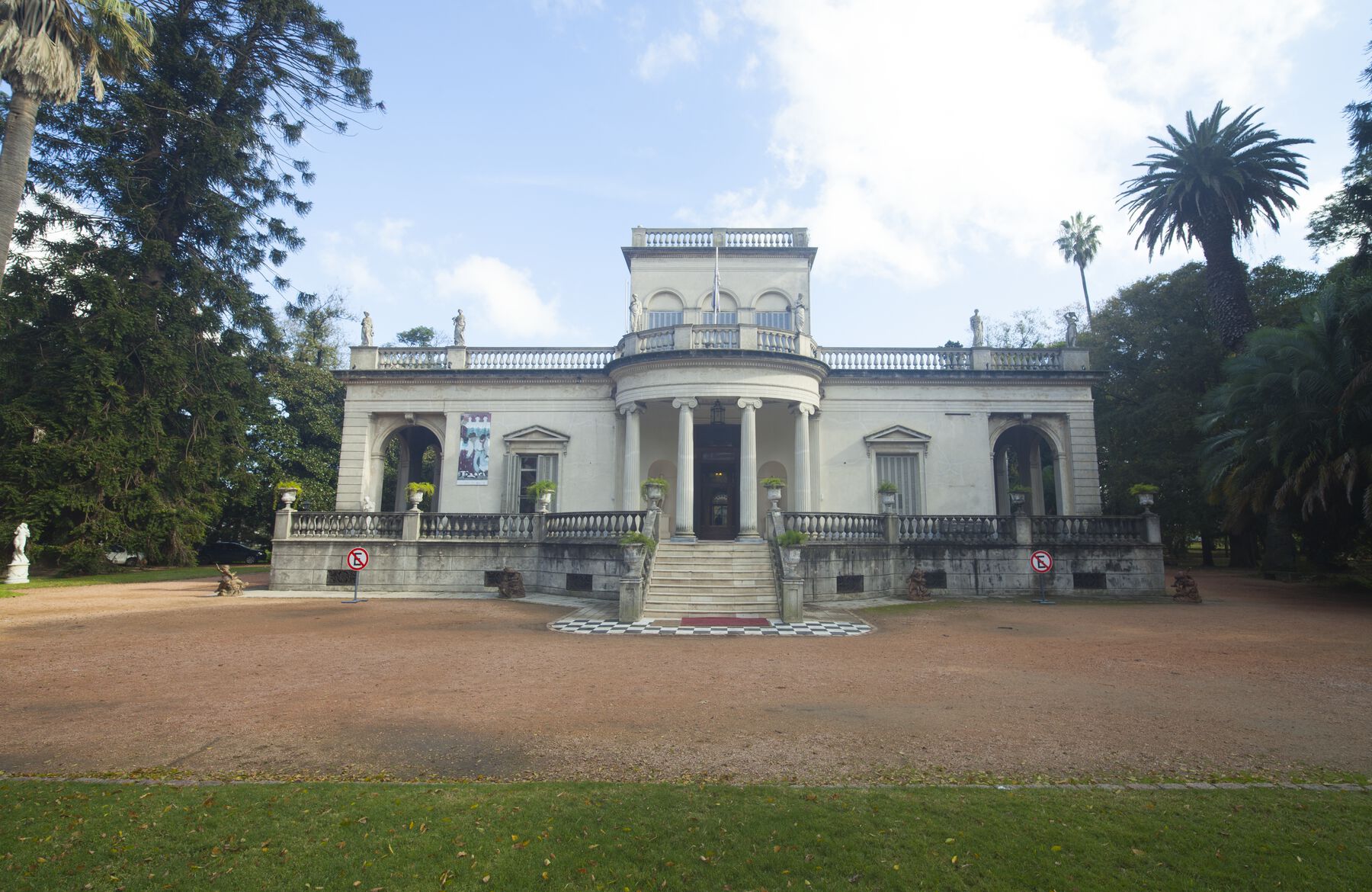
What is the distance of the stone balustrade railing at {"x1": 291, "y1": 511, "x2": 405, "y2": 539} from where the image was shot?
21.8 metres

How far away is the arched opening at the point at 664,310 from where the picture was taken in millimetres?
29516

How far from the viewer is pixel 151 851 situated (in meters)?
4.35

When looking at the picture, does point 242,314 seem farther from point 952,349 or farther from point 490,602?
point 952,349

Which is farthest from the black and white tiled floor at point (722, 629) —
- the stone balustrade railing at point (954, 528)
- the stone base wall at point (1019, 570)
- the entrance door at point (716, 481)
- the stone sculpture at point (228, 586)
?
the stone sculpture at point (228, 586)

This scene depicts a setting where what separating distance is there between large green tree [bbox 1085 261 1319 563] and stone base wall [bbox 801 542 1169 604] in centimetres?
1345

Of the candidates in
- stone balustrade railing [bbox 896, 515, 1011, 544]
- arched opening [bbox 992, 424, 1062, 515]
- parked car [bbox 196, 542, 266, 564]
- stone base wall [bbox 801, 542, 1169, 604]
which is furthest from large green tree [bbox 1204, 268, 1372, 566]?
parked car [bbox 196, 542, 266, 564]

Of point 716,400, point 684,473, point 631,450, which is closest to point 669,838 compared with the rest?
point 684,473

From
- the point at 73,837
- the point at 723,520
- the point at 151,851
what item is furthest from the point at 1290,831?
the point at 723,520

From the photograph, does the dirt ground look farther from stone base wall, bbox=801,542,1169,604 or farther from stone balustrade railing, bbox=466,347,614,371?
stone balustrade railing, bbox=466,347,614,371

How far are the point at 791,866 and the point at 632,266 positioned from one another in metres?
28.0

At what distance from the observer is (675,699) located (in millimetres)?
8867

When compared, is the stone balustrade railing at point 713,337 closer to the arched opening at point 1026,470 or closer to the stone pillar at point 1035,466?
the arched opening at point 1026,470

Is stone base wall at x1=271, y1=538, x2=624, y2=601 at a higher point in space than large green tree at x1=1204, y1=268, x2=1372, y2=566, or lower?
lower

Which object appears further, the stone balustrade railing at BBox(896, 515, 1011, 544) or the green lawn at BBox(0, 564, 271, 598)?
the green lawn at BBox(0, 564, 271, 598)
